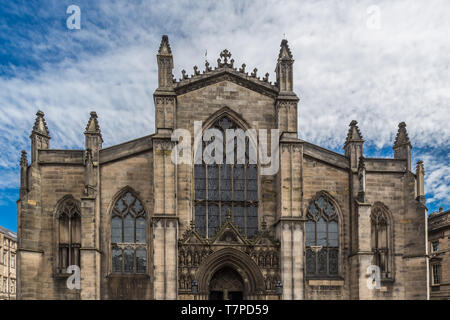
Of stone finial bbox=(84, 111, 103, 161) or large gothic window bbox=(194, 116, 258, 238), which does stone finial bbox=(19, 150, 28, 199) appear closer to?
stone finial bbox=(84, 111, 103, 161)

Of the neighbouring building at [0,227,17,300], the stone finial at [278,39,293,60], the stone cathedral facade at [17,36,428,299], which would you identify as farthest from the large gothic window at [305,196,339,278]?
the neighbouring building at [0,227,17,300]

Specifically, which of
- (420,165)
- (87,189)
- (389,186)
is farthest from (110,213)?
(420,165)

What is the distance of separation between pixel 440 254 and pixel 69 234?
1076 inches

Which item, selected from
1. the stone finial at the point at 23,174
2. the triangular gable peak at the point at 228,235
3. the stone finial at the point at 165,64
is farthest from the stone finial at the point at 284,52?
the stone finial at the point at 23,174

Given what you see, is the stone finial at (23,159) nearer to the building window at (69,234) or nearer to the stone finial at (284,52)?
the building window at (69,234)

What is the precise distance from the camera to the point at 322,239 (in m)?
23.7

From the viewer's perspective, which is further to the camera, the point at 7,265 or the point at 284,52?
the point at 7,265

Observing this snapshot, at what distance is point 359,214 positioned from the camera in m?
22.8

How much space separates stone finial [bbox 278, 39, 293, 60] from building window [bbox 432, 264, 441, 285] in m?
22.0

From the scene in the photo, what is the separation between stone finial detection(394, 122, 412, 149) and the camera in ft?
83.0

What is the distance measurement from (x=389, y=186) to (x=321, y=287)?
6.60 metres

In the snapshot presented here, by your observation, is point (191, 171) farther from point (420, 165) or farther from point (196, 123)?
point (420, 165)

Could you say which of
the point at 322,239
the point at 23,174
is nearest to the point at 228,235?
the point at 322,239

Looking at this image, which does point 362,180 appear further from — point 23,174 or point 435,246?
point 23,174
